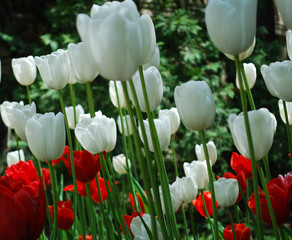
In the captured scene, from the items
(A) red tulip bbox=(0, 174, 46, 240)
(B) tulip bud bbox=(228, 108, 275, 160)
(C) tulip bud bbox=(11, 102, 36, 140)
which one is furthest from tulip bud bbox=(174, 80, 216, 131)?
(C) tulip bud bbox=(11, 102, 36, 140)

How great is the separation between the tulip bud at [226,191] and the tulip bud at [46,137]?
0.33m

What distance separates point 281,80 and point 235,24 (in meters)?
0.22

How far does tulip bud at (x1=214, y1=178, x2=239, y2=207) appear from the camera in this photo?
0.89 m

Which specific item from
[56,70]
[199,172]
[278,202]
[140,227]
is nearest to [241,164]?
[199,172]

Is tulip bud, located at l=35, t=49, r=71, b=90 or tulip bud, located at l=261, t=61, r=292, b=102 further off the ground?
tulip bud, located at l=35, t=49, r=71, b=90

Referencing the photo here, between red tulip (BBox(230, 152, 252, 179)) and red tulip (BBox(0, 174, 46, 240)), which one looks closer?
red tulip (BBox(0, 174, 46, 240))

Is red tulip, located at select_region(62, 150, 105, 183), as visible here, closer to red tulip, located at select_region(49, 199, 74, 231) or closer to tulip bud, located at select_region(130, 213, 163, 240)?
Result: red tulip, located at select_region(49, 199, 74, 231)

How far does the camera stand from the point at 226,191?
35.6 inches

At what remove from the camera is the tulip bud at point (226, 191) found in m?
0.89

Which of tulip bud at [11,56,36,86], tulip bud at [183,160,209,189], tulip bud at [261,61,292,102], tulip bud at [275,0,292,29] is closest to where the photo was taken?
tulip bud at [275,0,292,29]

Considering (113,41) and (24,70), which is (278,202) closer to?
(113,41)

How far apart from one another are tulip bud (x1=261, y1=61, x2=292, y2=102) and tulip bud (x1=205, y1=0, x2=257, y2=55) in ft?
0.64

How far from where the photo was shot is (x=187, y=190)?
41.8 inches

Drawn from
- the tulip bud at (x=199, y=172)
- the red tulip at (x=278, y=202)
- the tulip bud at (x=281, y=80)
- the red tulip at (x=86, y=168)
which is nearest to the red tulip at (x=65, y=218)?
the red tulip at (x=86, y=168)
